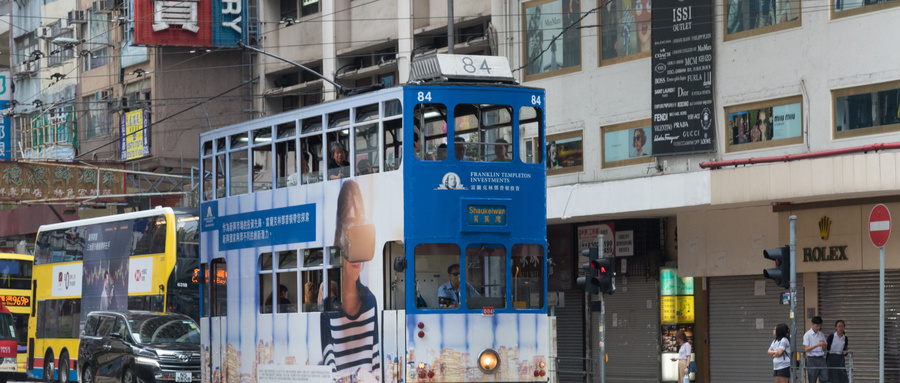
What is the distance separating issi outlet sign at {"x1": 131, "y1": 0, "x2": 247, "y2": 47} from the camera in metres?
41.1

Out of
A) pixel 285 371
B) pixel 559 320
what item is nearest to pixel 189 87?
pixel 559 320

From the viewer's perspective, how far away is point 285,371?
1819 centimetres

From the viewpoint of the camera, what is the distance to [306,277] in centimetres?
1764

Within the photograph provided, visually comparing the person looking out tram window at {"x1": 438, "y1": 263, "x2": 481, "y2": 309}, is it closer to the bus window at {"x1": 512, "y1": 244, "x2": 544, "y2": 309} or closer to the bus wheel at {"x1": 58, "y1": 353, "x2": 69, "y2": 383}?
the bus window at {"x1": 512, "y1": 244, "x2": 544, "y2": 309}

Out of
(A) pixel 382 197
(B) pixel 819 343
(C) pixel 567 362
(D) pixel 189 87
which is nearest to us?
(A) pixel 382 197

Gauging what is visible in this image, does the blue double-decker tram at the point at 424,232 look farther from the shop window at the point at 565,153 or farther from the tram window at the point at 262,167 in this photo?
the shop window at the point at 565,153

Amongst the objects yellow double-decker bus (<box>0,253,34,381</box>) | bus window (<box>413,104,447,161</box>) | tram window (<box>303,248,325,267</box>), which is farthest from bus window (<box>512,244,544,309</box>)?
yellow double-decker bus (<box>0,253,34,381</box>)

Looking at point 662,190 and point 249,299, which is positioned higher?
point 662,190

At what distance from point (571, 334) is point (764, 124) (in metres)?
8.09

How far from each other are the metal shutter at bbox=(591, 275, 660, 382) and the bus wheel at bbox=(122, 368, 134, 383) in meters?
10.3

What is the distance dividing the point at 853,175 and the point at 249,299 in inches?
376

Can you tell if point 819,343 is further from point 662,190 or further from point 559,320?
point 559,320

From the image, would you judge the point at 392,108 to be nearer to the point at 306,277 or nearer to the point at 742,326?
the point at 306,277

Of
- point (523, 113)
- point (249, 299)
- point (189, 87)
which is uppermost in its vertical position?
point (189, 87)
